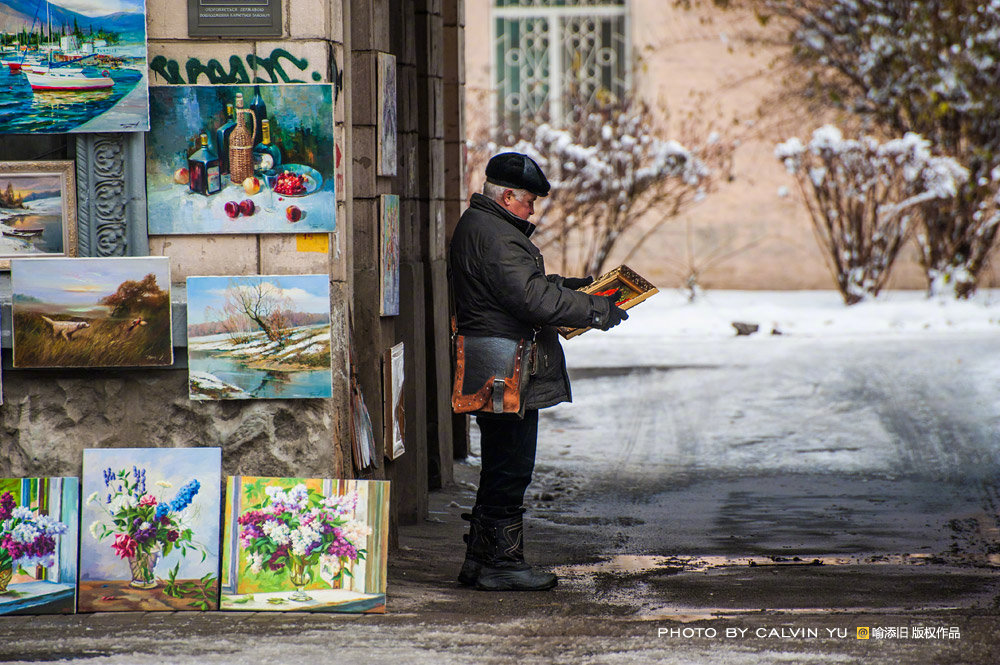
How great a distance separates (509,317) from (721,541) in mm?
1864

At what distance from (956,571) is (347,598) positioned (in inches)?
101

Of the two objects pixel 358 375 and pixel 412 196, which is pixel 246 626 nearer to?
pixel 358 375

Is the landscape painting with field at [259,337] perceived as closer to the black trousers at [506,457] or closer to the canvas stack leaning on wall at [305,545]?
the canvas stack leaning on wall at [305,545]

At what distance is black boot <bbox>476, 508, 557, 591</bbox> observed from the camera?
4953 millimetres

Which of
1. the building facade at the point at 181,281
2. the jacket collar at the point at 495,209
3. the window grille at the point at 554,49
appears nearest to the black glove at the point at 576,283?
the jacket collar at the point at 495,209

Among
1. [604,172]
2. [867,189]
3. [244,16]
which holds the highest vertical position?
[604,172]

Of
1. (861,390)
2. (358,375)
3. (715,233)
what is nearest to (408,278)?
(358,375)

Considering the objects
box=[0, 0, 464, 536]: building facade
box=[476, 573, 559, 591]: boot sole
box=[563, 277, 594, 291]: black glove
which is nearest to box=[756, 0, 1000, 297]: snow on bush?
box=[563, 277, 594, 291]: black glove

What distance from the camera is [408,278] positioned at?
21.1 ft

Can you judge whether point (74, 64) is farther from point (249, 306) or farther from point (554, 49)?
point (554, 49)

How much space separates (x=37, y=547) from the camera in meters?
4.49

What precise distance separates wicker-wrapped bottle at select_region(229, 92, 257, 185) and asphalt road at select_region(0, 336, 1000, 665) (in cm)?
162

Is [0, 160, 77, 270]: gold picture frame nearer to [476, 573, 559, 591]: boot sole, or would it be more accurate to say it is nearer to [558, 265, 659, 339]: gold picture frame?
[558, 265, 659, 339]: gold picture frame

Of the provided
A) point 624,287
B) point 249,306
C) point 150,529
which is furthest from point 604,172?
point 150,529
